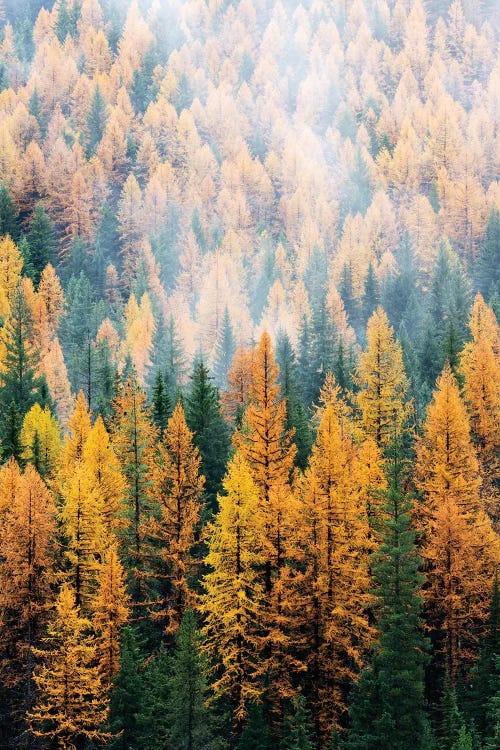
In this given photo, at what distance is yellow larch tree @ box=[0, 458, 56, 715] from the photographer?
126 feet

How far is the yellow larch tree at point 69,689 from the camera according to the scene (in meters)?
35.0

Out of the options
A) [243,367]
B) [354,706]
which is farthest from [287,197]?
[354,706]

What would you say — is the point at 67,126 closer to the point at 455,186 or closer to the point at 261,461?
the point at 455,186

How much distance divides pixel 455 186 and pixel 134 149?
211 ft

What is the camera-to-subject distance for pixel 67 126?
165 metres

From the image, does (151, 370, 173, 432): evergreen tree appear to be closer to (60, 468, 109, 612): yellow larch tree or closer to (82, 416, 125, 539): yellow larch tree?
(82, 416, 125, 539): yellow larch tree

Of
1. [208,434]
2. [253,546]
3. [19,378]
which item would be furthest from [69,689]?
[19,378]

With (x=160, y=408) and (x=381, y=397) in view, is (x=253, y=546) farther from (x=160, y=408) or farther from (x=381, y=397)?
(x=160, y=408)

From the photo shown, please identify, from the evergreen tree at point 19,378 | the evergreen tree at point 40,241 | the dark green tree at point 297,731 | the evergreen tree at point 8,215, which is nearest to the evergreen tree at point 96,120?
the evergreen tree at point 8,215

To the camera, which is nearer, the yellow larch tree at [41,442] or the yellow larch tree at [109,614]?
the yellow larch tree at [109,614]

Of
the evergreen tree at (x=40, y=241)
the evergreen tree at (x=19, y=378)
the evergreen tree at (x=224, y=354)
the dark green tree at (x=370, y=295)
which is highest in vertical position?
the evergreen tree at (x=40, y=241)

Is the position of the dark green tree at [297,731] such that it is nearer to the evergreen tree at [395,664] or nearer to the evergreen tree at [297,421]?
the evergreen tree at [395,664]

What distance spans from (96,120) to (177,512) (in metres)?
141

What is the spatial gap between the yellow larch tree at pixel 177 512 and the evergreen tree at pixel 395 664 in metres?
9.48
